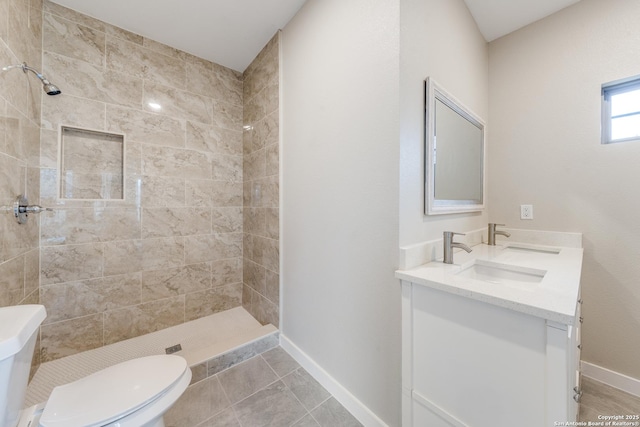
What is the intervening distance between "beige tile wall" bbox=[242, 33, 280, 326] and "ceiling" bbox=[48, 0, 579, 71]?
0.22 m

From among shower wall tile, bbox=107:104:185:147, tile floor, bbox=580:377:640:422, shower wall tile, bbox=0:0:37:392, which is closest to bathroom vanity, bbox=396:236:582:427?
tile floor, bbox=580:377:640:422

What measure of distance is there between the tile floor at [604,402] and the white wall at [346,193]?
1.25 m

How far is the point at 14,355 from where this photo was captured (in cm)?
64

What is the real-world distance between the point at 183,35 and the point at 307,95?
1.32m

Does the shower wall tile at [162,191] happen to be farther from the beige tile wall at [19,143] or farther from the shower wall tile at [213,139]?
the beige tile wall at [19,143]

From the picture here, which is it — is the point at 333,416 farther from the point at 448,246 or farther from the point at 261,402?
the point at 448,246

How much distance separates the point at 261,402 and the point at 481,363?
1226mm

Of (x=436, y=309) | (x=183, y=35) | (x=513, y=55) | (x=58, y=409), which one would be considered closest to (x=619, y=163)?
(x=513, y=55)

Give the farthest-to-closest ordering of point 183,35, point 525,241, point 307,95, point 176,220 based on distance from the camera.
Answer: point 176,220, point 183,35, point 525,241, point 307,95

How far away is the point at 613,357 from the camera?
4.91 feet

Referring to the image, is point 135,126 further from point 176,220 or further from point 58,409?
point 58,409

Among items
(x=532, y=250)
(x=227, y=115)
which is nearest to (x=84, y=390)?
(x=227, y=115)

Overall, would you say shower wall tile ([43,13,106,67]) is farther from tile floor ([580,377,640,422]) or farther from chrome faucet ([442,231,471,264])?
tile floor ([580,377,640,422])

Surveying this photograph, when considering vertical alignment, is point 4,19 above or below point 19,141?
above
